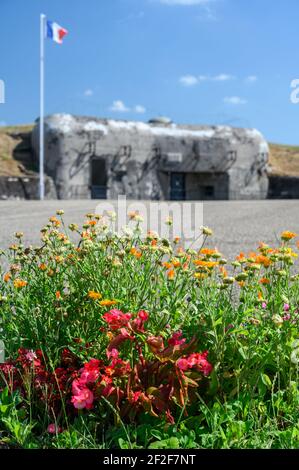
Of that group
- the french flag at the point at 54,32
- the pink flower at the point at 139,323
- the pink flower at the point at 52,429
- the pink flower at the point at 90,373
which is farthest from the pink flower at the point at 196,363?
the french flag at the point at 54,32

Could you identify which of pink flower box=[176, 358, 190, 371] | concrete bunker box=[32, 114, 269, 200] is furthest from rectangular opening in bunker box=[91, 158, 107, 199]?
pink flower box=[176, 358, 190, 371]

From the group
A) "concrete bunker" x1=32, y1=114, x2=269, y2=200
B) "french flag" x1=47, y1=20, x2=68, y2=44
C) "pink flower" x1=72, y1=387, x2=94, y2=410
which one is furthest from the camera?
"concrete bunker" x1=32, y1=114, x2=269, y2=200

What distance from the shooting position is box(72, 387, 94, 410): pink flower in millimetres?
2047

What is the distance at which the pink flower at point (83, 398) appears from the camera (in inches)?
80.6

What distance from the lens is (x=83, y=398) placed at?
6.78 ft

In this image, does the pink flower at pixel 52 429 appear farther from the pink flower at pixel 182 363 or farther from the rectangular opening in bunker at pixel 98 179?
the rectangular opening in bunker at pixel 98 179

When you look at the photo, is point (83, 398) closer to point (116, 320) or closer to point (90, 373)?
point (90, 373)

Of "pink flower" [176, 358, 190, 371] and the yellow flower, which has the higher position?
the yellow flower

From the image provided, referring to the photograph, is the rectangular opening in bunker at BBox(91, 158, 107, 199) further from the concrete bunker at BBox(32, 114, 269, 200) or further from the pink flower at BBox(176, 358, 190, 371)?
the pink flower at BBox(176, 358, 190, 371)

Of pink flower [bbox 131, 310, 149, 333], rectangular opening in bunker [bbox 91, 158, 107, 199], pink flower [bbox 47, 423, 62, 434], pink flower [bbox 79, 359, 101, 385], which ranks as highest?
rectangular opening in bunker [bbox 91, 158, 107, 199]

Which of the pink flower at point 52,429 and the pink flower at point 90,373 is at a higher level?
the pink flower at point 90,373

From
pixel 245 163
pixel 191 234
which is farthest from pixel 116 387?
pixel 245 163

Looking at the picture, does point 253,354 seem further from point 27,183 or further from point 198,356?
point 27,183

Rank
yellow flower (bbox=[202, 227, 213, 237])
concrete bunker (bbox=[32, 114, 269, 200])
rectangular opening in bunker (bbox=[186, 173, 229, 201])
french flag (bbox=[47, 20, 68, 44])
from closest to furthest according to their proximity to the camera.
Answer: yellow flower (bbox=[202, 227, 213, 237]), french flag (bbox=[47, 20, 68, 44]), concrete bunker (bbox=[32, 114, 269, 200]), rectangular opening in bunker (bbox=[186, 173, 229, 201])
